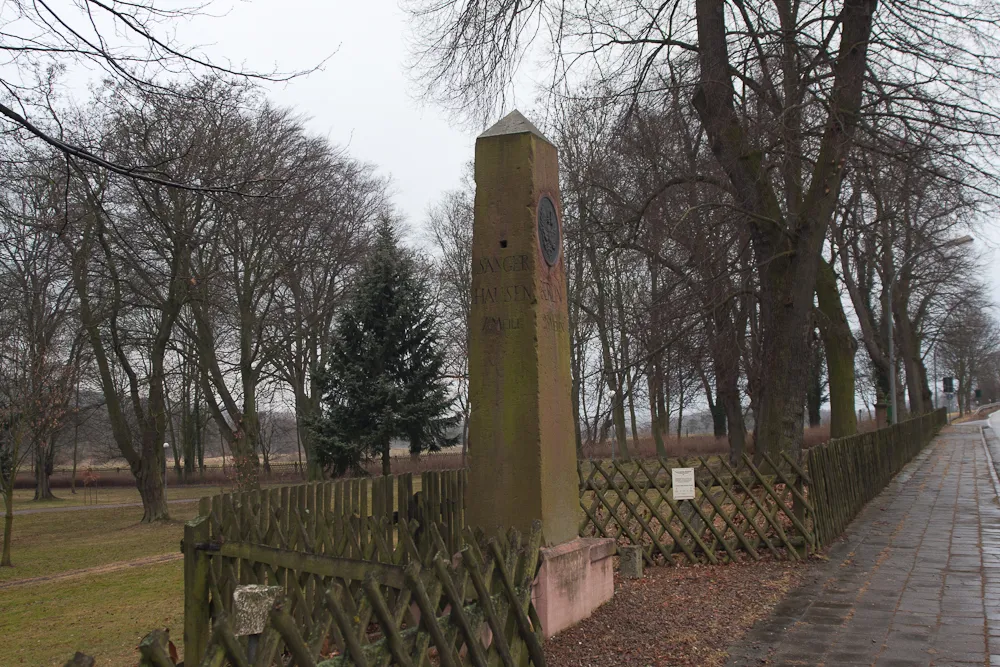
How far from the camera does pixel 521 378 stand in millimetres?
6488

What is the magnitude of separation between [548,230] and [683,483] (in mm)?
3898

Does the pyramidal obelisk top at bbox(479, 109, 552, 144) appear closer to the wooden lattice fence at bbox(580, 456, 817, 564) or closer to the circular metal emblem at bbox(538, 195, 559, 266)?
the circular metal emblem at bbox(538, 195, 559, 266)

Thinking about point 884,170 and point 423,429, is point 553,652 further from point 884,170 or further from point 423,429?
point 423,429

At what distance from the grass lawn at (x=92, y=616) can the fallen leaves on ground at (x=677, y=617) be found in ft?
13.9

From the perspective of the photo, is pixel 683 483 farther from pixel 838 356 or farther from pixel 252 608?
pixel 838 356

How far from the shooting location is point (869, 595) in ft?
24.6

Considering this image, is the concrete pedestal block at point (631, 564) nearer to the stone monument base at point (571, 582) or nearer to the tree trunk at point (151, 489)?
the stone monument base at point (571, 582)

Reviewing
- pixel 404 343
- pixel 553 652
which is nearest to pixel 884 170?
pixel 553 652

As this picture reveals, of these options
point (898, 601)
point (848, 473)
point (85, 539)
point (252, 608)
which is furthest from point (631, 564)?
point (85, 539)

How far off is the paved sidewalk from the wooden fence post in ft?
12.2

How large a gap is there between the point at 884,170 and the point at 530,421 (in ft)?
30.0

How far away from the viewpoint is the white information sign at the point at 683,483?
945 cm

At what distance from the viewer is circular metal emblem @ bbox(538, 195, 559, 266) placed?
6844mm

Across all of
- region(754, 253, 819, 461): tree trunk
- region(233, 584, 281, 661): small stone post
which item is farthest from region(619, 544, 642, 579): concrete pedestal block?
region(233, 584, 281, 661): small stone post
